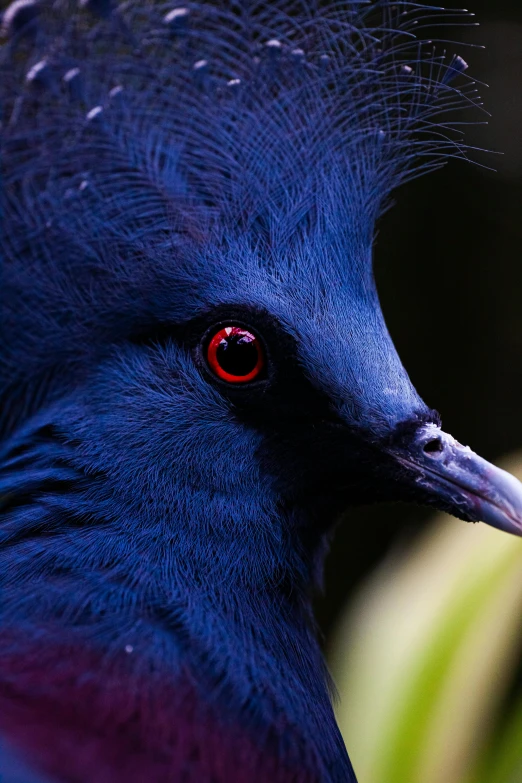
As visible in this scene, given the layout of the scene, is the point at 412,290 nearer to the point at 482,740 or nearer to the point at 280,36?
the point at 482,740

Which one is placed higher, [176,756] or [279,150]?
[279,150]

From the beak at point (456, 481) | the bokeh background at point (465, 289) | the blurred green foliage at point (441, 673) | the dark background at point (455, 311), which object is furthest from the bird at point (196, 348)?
the dark background at point (455, 311)

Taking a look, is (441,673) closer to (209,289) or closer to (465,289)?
(209,289)

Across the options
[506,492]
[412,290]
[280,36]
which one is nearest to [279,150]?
[280,36]

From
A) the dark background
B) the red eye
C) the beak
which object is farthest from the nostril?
the dark background

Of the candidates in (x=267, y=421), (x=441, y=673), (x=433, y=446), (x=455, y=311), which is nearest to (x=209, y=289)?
(x=267, y=421)

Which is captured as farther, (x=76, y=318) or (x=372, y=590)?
(x=372, y=590)

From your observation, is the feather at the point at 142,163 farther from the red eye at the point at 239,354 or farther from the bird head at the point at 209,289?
the red eye at the point at 239,354
